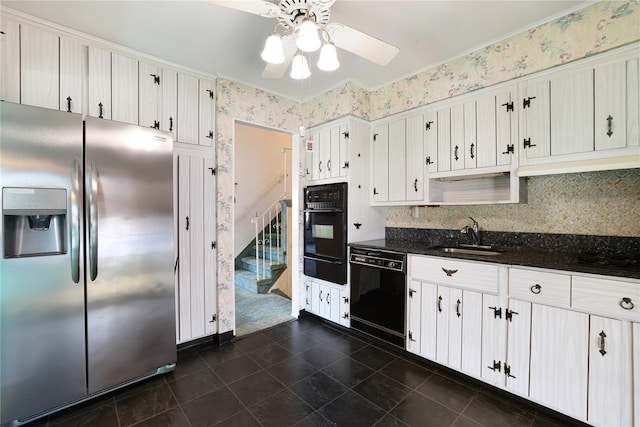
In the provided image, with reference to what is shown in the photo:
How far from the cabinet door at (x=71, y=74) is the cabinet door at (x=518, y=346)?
3.71 meters

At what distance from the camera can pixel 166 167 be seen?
2.15 m

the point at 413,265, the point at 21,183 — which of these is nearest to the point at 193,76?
the point at 21,183

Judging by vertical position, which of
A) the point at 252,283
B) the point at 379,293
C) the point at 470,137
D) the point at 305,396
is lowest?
the point at 305,396

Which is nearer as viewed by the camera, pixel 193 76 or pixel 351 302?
pixel 193 76

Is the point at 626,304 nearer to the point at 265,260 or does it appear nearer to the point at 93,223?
the point at 93,223

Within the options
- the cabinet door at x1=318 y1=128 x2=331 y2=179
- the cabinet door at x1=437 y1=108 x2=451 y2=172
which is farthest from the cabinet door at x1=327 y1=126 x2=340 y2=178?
the cabinet door at x1=437 y1=108 x2=451 y2=172

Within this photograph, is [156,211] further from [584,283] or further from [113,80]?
[584,283]

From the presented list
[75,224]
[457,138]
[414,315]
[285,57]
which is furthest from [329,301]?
[285,57]

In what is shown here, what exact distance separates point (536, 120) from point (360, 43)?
1.54 m

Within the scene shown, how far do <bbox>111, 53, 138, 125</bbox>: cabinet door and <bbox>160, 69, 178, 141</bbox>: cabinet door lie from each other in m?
0.22

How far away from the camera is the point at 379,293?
2.70m

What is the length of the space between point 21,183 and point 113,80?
1.19 metres

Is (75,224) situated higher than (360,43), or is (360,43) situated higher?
(360,43)

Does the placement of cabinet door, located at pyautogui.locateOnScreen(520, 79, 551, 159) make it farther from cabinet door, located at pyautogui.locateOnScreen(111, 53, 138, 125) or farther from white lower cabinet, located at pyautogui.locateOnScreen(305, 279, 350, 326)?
cabinet door, located at pyautogui.locateOnScreen(111, 53, 138, 125)
